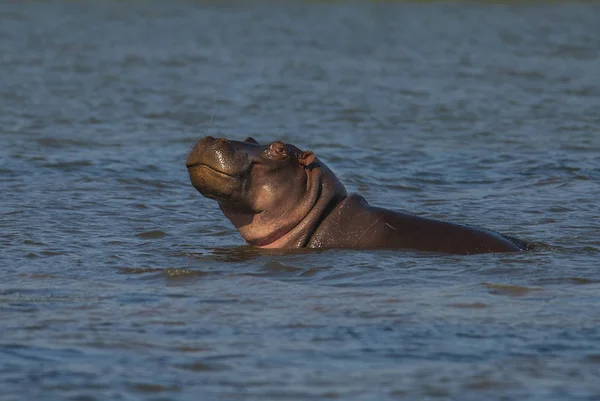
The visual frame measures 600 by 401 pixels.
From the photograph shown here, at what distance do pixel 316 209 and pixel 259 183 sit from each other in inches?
16.9

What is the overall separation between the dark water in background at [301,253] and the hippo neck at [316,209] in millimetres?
231

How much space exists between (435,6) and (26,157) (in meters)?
30.4

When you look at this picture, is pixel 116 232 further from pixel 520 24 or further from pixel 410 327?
pixel 520 24

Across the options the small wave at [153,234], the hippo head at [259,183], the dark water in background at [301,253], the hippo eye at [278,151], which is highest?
the hippo eye at [278,151]

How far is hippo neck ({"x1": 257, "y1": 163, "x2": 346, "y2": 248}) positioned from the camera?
770 cm

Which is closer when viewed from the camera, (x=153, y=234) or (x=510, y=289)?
(x=510, y=289)

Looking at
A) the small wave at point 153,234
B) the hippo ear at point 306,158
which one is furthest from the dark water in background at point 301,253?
the hippo ear at point 306,158

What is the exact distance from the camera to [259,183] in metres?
7.54

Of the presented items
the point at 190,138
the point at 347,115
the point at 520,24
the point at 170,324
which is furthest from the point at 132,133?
the point at 520,24

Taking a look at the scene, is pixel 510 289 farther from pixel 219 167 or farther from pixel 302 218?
pixel 219 167

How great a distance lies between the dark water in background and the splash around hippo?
18 centimetres

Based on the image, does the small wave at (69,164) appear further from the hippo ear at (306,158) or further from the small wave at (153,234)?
the hippo ear at (306,158)

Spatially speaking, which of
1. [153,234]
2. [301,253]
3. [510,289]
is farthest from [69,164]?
[510,289]

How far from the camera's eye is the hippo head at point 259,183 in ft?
24.0
